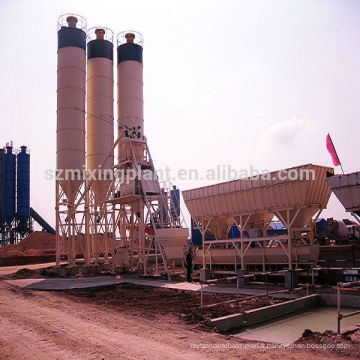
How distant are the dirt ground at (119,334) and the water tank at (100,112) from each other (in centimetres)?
1674

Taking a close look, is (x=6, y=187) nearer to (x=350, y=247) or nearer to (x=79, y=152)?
(x=79, y=152)

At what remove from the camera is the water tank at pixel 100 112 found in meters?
31.8

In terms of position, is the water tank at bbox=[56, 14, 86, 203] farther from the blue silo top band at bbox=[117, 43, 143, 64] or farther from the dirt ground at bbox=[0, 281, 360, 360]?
the dirt ground at bbox=[0, 281, 360, 360]

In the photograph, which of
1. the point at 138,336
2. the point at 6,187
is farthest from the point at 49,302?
the point at 6,187

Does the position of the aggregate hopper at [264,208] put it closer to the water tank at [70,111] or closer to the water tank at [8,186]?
the water tank at [70,111]

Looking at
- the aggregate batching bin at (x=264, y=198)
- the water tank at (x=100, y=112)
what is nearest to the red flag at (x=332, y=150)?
the aggregate batching bin at (x=264, y=198)

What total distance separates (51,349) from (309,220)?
46.1 feet

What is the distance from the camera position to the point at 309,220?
19375mm

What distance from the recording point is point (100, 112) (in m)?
32.2

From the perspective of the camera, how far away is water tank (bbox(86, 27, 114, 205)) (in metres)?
31.8

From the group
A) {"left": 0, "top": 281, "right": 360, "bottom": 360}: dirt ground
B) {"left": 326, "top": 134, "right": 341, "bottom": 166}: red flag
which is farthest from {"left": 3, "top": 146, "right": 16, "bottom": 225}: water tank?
{"left": 326, "top": 134, "right": 341, "bottom": 166}: red flag

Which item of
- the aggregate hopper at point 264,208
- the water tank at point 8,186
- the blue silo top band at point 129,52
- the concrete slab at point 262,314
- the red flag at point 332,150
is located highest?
the blue silo top band at point 129,52

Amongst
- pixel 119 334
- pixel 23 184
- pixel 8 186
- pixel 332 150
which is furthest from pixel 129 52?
pixel 8 186

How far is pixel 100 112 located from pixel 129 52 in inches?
205
